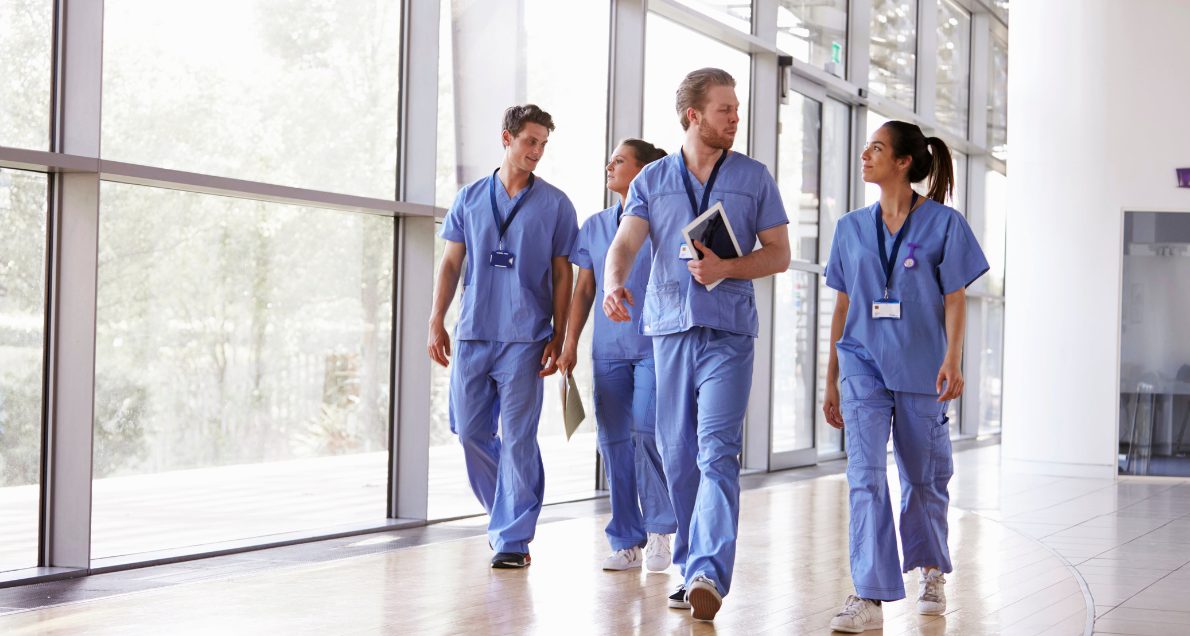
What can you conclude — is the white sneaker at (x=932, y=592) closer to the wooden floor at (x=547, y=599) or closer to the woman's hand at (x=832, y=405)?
the wooden floor at (x=547, y=599)

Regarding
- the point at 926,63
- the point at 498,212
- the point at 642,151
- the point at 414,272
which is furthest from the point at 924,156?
the point at 926,63

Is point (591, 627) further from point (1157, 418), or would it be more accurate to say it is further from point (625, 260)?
point (1157, 418)

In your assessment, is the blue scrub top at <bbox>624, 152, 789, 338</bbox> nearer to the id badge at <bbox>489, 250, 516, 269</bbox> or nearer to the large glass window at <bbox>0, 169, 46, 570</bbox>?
the id badge at <bbox>489, 250, 516, 269</bbox>

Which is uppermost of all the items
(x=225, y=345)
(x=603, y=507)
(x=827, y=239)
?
(x=827, y=239)

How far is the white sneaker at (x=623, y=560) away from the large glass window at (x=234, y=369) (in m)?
1.50

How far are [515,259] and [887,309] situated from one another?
1324 millimetres

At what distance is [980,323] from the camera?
12.8 meters

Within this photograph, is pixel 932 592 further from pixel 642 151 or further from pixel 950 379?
pixel 642 151

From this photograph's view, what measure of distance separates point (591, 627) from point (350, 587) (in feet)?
2.80

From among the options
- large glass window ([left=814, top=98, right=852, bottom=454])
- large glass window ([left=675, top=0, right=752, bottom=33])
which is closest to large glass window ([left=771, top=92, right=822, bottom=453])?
large glass window ([left=814, top=98, right=852, bottom=454])

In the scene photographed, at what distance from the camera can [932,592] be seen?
3621 mm

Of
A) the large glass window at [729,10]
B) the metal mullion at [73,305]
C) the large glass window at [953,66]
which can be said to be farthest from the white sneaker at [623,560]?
the large glass window at [953,66]

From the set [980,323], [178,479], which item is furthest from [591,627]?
[980,323]

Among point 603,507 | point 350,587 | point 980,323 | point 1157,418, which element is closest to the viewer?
point 350,587
